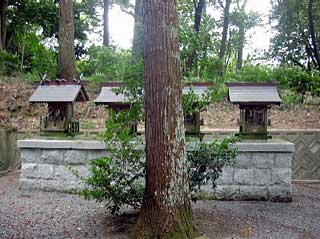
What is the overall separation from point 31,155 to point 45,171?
0.32 meters

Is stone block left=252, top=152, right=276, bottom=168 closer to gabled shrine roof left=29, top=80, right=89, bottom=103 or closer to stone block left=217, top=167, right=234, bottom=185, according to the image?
stone block left=217, top=167, right=234, bottom=185

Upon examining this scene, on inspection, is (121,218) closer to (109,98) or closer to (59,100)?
(109,98)

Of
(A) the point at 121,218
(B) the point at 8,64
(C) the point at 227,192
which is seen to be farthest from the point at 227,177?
(B) the point at 8,64

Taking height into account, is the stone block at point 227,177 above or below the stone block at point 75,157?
below

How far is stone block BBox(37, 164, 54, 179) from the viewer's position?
575cm

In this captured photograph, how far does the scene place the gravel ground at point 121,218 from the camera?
3.82 metres

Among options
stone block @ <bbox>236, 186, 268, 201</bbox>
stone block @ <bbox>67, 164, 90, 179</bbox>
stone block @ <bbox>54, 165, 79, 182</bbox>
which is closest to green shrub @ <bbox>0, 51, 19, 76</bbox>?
stone block @ <bbox>54, 165, 79, 182</bbox>

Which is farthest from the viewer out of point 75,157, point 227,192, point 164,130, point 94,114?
point 94,114

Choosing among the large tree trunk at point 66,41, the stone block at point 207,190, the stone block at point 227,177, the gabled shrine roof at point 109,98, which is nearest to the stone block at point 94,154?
the gabled shrine roof at point 109,98

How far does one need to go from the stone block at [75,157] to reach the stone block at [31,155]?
1.39 feet

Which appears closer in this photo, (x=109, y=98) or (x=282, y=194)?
(x=282, y=194)

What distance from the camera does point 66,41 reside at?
9.26 m

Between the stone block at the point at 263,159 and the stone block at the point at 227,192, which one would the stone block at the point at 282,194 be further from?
the stone block at the point at 227,192

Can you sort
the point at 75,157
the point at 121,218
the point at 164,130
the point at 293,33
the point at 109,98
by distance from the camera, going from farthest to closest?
1. the point at 293,33
2. the point at 75,157
3. the point at 109,98
4. the point at 121,218
5. the point at 164,130
